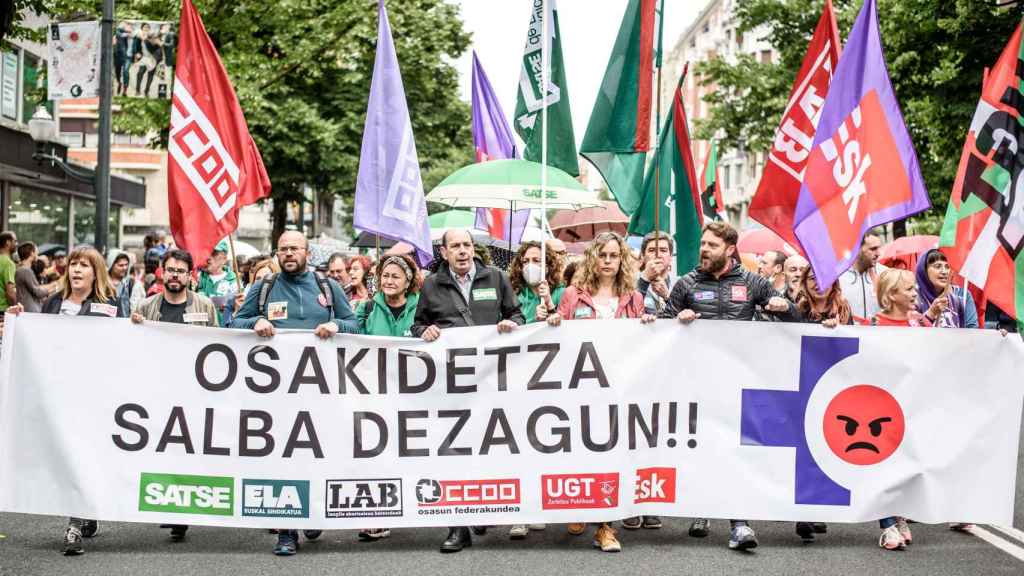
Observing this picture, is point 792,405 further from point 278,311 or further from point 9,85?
point 9,85

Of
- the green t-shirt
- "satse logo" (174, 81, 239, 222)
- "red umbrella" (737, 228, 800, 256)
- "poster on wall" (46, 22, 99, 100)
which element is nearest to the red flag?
"satse logo" (174, 81, 239, 222)

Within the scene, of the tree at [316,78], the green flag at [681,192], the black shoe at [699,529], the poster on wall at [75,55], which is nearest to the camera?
the black shoe at [699,529]

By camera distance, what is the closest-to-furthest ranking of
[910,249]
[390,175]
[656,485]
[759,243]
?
[656,485], [390,175], [910,249], [759,243]

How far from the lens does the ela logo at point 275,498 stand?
7312 mm

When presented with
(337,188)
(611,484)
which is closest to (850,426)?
(611,484)

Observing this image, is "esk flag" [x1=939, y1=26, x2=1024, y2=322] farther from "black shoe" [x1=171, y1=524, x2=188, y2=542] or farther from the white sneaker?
"black shoe" [x1=171, y1=524, x2=188, y2=542]

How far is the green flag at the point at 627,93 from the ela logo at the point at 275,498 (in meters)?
3.25

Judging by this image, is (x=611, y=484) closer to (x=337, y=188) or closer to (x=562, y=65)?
(x=562, y=65)

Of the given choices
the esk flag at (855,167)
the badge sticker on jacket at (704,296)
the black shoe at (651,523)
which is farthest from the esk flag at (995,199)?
the black shoe at (651,523)

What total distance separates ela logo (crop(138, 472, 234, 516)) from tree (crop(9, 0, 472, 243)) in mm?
19074

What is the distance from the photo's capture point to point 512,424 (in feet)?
24.6

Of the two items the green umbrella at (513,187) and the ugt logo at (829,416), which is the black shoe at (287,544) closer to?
the ugt logo at (829,416)

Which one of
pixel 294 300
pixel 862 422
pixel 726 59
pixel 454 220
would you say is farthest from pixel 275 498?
pixel 726 59

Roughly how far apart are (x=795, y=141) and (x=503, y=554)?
3405mm
